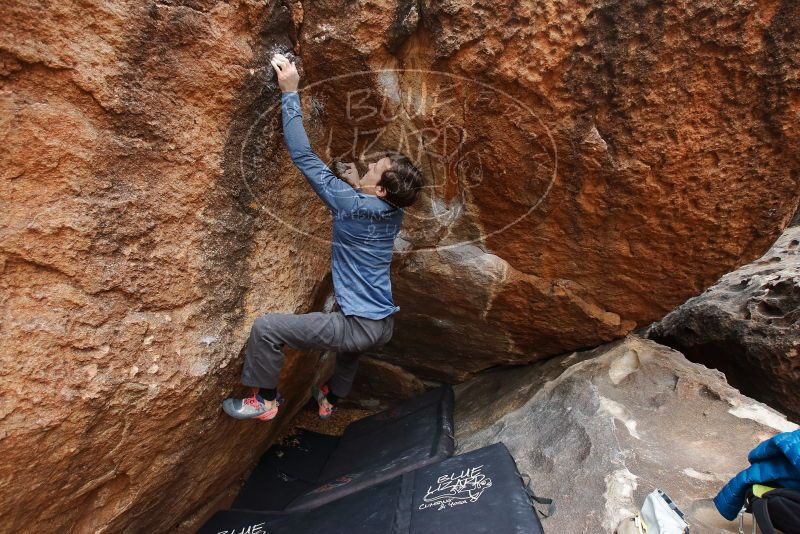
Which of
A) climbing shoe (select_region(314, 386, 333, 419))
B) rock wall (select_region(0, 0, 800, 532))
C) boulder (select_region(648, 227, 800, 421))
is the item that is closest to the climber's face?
rock wall (select_region(0, 0, 800, 532))

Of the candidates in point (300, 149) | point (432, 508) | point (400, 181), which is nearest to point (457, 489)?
point (432, 508)

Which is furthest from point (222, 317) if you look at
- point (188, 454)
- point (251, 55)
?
point (251, 55)

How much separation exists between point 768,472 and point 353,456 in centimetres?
236

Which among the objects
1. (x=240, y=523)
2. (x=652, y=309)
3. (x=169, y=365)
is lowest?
A: (x=240, y=523)

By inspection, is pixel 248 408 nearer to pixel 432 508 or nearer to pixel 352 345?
pixel 352 345

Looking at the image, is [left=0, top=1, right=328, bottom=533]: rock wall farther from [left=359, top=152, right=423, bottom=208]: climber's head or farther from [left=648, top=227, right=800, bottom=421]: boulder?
[left=648, top=227, right=800, bottom=421]: boulder

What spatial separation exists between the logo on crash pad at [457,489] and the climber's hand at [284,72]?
1948mm

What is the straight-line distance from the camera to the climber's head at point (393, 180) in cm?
238

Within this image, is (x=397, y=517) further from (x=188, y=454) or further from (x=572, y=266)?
(x=572, y=266)

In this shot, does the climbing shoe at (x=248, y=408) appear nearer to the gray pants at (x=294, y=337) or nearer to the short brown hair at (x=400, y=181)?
the gray pants at (x=294, y=337)

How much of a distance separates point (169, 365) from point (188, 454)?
2.01 feet

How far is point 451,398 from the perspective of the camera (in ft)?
12.6

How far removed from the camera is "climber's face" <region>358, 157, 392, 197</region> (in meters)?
2.41

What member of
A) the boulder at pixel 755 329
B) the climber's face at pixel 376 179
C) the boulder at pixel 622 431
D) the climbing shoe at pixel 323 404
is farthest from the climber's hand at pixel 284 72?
the boulder at pixel 755 329
